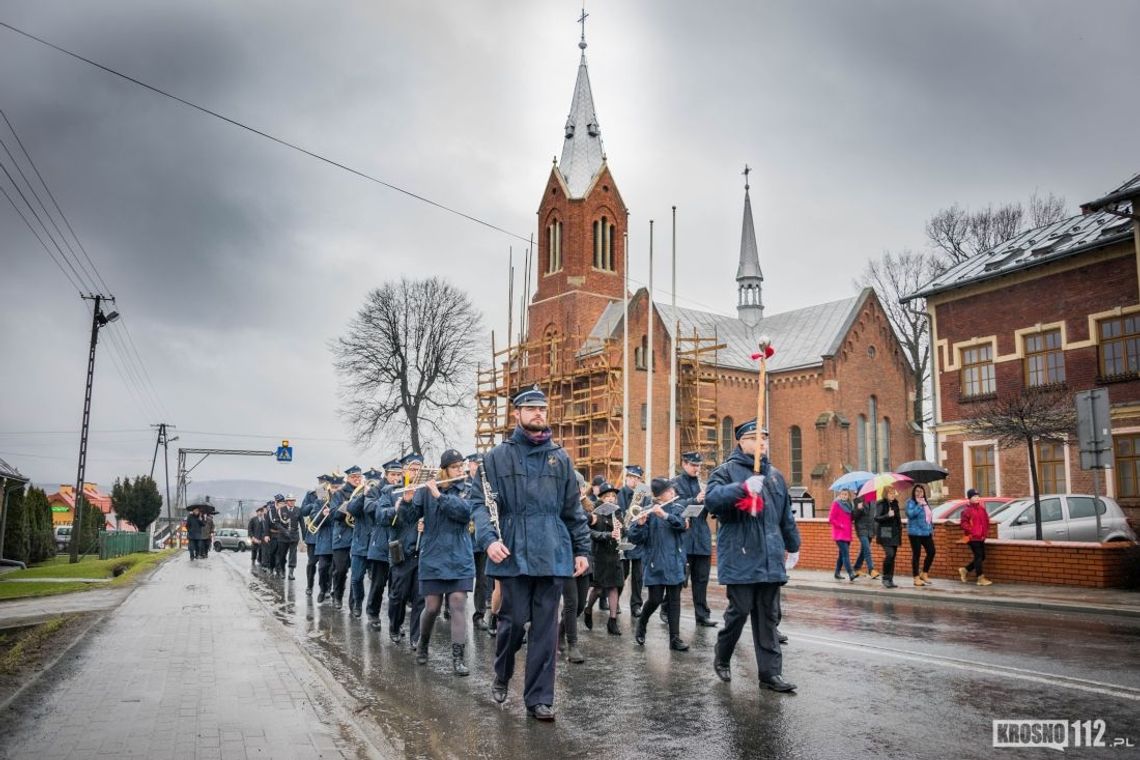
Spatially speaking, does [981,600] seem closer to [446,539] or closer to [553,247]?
[446,539]

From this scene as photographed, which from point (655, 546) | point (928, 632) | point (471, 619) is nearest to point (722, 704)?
point (655, 546)

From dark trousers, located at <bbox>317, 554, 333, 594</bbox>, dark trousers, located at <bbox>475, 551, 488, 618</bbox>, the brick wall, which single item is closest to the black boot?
dark trousers, located at <bbox>475, 551, 488, 618</bbox>

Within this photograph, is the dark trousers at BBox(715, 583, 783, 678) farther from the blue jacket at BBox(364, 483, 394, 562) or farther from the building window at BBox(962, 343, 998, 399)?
the building window at BBox(962, 343, 998, 399)

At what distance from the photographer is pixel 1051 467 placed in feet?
80.0

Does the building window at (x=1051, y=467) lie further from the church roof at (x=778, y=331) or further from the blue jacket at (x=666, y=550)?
the church roof at (x=778, y=331)

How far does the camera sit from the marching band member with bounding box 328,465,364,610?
43.2 ft

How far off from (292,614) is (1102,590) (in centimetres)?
1259

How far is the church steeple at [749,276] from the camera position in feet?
192

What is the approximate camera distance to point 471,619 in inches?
480

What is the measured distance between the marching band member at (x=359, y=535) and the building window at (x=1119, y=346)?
19795 millimetres

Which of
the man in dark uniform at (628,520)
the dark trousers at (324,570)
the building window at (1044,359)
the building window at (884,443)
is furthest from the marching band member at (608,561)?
the building window at (884,443)

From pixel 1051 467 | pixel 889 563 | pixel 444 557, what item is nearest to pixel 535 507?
pixel 444 557

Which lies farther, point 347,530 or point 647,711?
point 347,530

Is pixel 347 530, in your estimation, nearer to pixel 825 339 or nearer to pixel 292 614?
pixel 292 614
